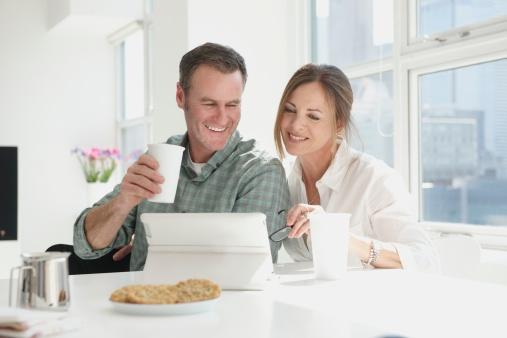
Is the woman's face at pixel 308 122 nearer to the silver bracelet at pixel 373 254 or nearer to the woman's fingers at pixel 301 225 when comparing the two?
the silver bracelet at pixel 373 254

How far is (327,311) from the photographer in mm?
1302

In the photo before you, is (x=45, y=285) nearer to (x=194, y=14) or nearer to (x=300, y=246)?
(x=300, y=246)

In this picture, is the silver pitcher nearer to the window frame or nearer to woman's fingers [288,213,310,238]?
woman's fingers [288,213,310,238]

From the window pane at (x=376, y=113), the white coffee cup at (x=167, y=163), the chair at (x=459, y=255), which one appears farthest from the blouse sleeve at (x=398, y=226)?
the window pane at (x=376, y=113)

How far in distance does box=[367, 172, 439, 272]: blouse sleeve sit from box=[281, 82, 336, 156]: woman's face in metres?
0.24

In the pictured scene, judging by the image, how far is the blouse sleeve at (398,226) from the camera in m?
1.99

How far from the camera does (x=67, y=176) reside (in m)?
6.14

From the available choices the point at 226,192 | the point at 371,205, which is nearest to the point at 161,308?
the point at 226,192

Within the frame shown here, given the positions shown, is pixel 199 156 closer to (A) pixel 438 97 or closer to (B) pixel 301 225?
(B) pixel 301 225

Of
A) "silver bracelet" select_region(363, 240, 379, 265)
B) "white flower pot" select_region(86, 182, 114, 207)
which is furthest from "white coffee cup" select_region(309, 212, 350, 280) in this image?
"white flower pot" select_region(86, 182, 114, 207)

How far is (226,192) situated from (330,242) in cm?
56

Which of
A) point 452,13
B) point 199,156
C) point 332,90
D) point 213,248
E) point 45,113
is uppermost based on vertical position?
point 452,13

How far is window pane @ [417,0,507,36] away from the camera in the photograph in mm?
2699

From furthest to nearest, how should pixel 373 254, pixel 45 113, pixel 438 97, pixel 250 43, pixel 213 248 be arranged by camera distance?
pixel 45 113
pixel 250 43
pixel 438 97
pixel 373 254
pixel 213 248
